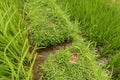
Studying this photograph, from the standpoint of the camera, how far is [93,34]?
1.70m

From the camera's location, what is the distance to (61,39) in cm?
162

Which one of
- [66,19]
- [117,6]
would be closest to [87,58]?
[66,19]

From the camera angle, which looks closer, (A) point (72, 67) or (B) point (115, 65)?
(A) point (72, 67)

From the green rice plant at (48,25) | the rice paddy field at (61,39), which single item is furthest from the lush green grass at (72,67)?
the green rice plant at (48,25)

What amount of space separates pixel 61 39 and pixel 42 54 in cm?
14

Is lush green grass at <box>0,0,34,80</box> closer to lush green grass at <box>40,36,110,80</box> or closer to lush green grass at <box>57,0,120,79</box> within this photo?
lush green grass at <box>40,36,110,80</box>

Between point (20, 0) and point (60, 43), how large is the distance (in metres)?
0.45

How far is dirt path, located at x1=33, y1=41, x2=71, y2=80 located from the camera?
57.6 inches

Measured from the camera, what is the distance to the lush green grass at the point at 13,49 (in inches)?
50.1

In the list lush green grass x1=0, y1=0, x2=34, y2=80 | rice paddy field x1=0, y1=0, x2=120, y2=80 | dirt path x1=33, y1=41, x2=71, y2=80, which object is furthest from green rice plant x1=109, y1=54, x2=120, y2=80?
lush green grass x1=0, y1=0, x2=34, y2=80

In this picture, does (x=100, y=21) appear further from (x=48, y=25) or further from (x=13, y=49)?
(x=13, y=49)

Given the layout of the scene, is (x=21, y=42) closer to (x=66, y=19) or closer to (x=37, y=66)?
(x=37, y=66)

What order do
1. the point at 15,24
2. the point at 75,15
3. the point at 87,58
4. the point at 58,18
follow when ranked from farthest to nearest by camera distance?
the point at 75,15
the point at 58,18
the point at 15,24
the point at 87,58

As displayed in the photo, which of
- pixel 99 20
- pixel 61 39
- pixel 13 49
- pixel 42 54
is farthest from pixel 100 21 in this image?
pixel 13 49
